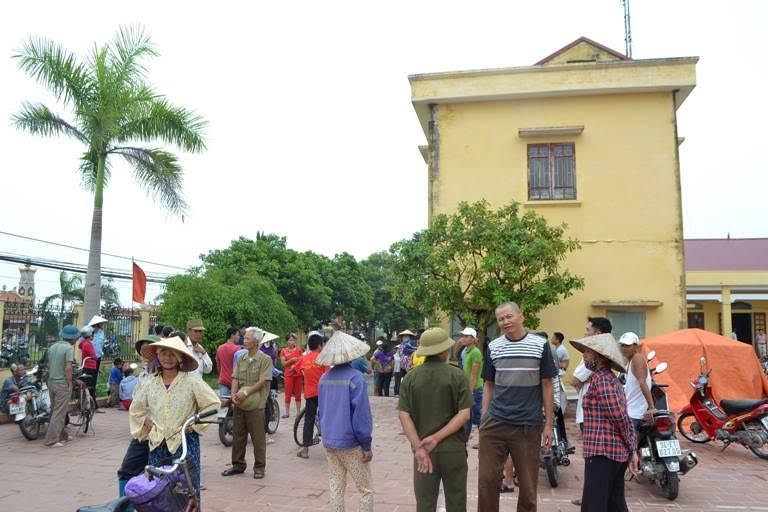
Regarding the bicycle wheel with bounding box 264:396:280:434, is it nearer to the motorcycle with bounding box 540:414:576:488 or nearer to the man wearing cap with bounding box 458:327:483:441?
the man wearing cap with bounding box 458:327:483:441

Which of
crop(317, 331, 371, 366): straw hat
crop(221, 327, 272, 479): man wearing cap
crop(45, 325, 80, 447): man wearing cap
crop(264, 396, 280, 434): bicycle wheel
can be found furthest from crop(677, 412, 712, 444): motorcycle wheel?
crop(45, 325, 80, 447): man wearing cap

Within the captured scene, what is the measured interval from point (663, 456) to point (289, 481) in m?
4.00

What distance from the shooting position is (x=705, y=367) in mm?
10758

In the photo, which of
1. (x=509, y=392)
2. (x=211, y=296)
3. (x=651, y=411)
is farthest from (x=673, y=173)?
(x=211, y=296)

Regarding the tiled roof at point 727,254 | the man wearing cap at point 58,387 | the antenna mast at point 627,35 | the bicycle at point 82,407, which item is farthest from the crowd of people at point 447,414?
the tiled roof at point 727,254

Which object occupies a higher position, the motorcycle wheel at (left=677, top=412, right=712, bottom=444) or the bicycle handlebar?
the bicycle handlebar

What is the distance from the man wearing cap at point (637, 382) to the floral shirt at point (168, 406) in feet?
14.1

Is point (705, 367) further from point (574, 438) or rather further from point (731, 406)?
point (574, 438)

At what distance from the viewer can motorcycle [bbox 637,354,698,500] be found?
19.7 feet

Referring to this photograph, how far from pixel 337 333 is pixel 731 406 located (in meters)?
6.48

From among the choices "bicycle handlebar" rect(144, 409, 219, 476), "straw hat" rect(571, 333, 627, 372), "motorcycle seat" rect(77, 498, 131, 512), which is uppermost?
"straw hat" rect(571, 333, 627, 372)

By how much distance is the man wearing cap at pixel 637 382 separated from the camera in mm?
6121

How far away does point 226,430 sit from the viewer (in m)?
8.50

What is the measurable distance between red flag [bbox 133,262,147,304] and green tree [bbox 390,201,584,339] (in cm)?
751
